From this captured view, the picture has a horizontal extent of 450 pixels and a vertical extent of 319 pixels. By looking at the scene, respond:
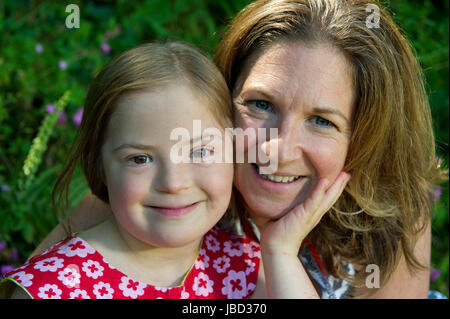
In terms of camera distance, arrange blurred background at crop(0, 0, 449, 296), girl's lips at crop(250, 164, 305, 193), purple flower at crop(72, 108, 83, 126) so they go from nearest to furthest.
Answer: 1. girl's lips at crop(250, 164, 305, 193)
2. blurred background at crop(0, 0, 449, 296)
3. purple flower at crop(72, 108, 83, 126)

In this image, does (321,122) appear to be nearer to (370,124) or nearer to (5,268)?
(370,124)

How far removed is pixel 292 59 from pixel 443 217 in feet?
6.58

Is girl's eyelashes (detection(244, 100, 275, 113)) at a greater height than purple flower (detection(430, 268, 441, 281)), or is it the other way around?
girl's eyelashes (detection(244, 100, 275, 113))

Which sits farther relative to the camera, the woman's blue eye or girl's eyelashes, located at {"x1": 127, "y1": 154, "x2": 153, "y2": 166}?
the woman's blue eye

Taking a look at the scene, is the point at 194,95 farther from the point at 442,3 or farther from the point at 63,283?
the point at 442,3

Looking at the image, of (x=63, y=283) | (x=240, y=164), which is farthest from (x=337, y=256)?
(x=63, y=283)

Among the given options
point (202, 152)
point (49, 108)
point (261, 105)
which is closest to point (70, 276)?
point (202, 152)

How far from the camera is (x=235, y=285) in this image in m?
2.53

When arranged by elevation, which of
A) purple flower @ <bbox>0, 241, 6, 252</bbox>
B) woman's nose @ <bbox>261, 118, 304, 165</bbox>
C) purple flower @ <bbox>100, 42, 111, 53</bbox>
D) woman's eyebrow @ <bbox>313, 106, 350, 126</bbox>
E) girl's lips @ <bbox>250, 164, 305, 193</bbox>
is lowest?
purple flower @ <bbox>0, 241, 6, 252</bbox>

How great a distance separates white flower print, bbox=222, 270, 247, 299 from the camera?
2502 mm

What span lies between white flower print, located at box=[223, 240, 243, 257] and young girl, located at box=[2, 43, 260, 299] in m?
0.25

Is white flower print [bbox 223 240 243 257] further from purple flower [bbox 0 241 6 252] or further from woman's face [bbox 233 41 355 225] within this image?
purple flower [bbox 0 241 6 252]

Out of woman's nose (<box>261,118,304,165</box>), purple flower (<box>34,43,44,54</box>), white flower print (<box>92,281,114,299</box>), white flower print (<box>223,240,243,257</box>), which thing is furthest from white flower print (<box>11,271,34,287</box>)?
purple flower (<box>34,43,44,54</box>)

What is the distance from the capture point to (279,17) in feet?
8.20
